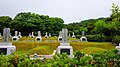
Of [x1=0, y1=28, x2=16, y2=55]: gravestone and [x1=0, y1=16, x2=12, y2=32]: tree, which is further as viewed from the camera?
[x1=0, y1=16, x2=12, y2=32]: tree

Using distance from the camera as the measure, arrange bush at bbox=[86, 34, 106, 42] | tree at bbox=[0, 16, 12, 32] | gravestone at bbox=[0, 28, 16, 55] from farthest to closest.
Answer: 1. tree at bbox=[0, 16, 12, 32]
2. bush at bbox=[86, 34, 106, 42]
3. gravestone at bbox=[0, 28, 16, 55]

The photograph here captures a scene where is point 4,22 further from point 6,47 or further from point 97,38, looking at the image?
point 6,47

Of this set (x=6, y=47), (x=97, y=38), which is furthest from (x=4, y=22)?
(x=6, y=47)

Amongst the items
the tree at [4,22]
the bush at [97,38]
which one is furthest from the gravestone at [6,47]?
the tree at [4,22]

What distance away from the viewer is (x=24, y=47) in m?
33.2

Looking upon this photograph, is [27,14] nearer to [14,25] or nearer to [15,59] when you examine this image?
[14,25]

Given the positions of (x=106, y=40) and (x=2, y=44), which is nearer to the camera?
(x=2, y=44)

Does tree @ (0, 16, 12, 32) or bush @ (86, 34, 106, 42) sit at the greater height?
tree @ (0, 16, 12, 32)

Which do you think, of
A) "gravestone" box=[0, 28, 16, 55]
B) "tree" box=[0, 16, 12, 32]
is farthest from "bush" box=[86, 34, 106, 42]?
"gravestone" box=[0, 28, 16, 55]

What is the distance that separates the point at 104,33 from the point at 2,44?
87.9 ft

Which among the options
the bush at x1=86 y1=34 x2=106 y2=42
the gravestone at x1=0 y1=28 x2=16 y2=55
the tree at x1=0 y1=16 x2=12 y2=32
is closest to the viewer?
the gravestone at x1=0 y1=28 x2=16 y2=55

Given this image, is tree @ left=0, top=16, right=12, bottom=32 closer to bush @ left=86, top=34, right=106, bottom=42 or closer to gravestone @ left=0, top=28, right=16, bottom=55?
bush @ left=86, top=34, right=106, bottom=42

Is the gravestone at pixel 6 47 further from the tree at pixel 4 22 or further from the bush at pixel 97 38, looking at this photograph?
the tree at pixel 4 22

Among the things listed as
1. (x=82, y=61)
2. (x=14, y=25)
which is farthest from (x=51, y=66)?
(x=14, y=25)
